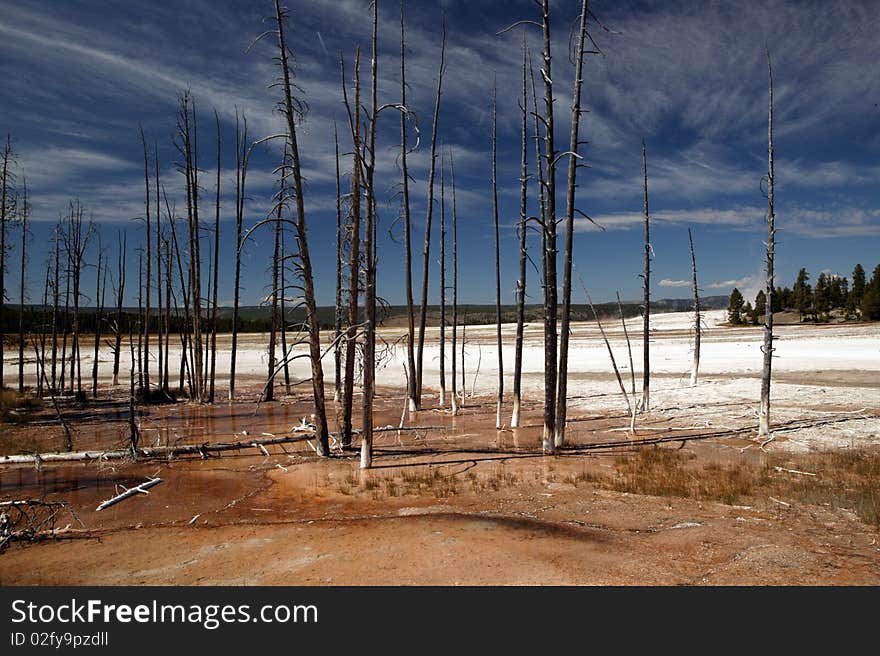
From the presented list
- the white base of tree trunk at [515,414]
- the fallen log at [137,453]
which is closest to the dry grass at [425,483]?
the fallen log at [137,453]

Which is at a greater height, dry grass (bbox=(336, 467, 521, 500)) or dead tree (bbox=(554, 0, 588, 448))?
dead tree (bbox=(554, 0, 588, 448))

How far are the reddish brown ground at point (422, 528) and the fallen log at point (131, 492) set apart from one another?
0.87 feet

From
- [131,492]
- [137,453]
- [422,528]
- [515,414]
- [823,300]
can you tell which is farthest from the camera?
[823,300]

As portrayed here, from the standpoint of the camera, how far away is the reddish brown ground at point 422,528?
643 cm

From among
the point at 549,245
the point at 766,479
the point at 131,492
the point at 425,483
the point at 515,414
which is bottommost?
the point at 131,492

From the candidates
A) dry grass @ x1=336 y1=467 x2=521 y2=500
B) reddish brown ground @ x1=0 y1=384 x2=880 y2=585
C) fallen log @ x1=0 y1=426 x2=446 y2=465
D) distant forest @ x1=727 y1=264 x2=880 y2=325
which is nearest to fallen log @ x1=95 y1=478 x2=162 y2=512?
reddish brown ground @ x1=0 y1=384 x2=880 y2=585

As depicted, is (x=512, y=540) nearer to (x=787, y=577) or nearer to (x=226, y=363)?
(x=787, y=577)

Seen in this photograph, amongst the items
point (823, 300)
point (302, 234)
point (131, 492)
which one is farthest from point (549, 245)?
point (823, 300)

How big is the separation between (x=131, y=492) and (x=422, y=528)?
261 inches

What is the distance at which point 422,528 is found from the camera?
8.06 meters

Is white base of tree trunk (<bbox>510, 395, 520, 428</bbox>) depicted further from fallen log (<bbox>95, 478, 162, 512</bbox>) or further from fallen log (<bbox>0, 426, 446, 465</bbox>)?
fallen log (<bbox>95, 478, 162, 512</bbox>)

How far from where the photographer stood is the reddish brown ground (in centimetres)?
643

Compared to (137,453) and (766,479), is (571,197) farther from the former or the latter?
(137,453)

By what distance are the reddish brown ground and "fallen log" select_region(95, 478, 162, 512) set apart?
26 centimetres
